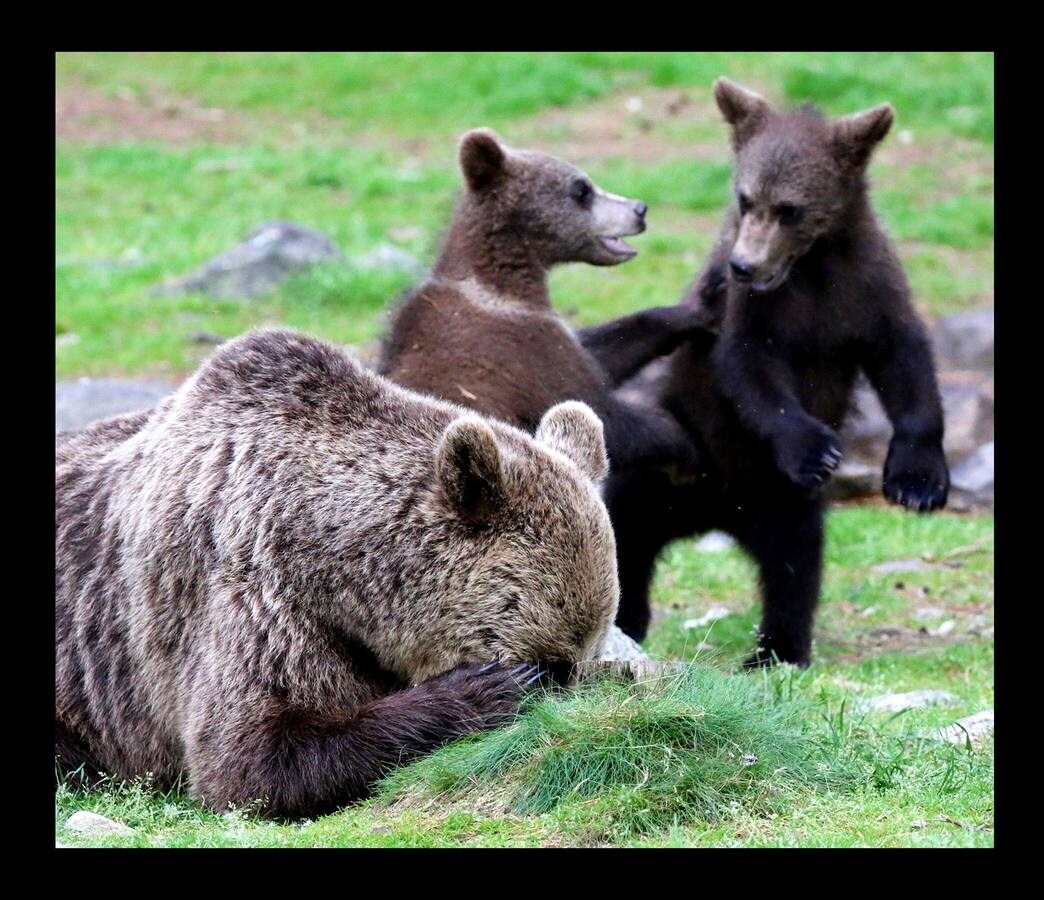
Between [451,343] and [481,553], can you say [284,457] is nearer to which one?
[481,553]

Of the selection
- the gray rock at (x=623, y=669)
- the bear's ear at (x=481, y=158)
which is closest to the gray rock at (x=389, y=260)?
the bear's ear at (x=481, y=158)

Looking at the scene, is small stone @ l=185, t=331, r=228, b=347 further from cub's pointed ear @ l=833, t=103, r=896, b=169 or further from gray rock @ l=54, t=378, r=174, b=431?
cub's pointed ear @ l=833, t=103, r=896, b=169

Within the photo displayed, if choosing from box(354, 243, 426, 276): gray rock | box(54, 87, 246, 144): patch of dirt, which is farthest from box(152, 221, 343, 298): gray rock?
box(54, 87, 246, 144): patch of dirt

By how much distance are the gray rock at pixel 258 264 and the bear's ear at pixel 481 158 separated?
715cm

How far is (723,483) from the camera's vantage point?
31.0 feet

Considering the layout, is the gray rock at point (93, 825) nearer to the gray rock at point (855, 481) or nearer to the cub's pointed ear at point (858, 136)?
the cub's pointed ear at point (858, 136)

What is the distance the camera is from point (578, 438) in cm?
606

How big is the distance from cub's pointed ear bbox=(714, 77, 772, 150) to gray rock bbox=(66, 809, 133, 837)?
216 inches

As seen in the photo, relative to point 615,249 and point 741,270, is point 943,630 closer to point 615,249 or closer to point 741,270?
point 741,270

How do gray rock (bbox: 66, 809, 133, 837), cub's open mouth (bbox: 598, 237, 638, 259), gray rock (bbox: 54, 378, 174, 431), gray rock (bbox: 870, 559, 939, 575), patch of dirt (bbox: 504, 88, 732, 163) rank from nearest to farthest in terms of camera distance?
gray rock (bbox: 66, 809, 133, 837) → cub's open mouth (bbox: 598, 237, 638, 259) → gray rock (bbox: 870, 559, 939, 575) → gray rock (bbox: 54, 378, 174, 431) → patch of dirt (bbox: 504, 88, 732, 163)

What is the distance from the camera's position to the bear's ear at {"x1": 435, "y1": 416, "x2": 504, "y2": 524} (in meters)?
5.46

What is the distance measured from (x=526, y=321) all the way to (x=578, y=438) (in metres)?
2.94
